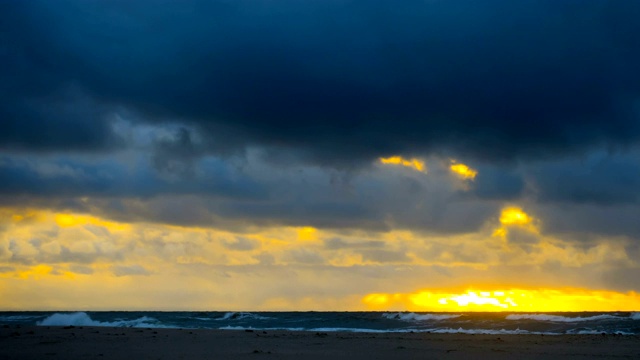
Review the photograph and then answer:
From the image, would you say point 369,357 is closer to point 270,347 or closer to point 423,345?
point 270,347

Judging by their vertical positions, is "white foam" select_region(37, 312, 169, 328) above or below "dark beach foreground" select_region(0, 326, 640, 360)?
above

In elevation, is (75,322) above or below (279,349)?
above

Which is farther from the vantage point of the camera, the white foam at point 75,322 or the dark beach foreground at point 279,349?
the white foam at point 75,322

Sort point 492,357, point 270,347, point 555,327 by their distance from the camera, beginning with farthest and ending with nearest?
point 555,327
point 270,347
point 492,357

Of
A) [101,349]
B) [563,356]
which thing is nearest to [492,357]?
[563,356]

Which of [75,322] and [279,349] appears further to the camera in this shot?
[75,322]

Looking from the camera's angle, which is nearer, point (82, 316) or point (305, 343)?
point (305, 343)

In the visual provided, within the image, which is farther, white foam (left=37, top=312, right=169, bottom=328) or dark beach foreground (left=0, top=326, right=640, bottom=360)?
white foam (left=37, top=312, right=169, bottom=328)

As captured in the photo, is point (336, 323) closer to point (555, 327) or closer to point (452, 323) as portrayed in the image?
point (452, 323)

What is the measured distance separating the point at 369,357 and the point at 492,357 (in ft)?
10.2

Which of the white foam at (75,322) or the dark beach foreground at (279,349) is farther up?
the white foam at (75,322)

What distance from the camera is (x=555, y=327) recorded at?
133 ft

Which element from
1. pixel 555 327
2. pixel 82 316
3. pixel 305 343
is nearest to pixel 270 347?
pixel 305 343

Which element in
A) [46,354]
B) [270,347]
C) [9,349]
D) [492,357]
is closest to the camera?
[46,354]
